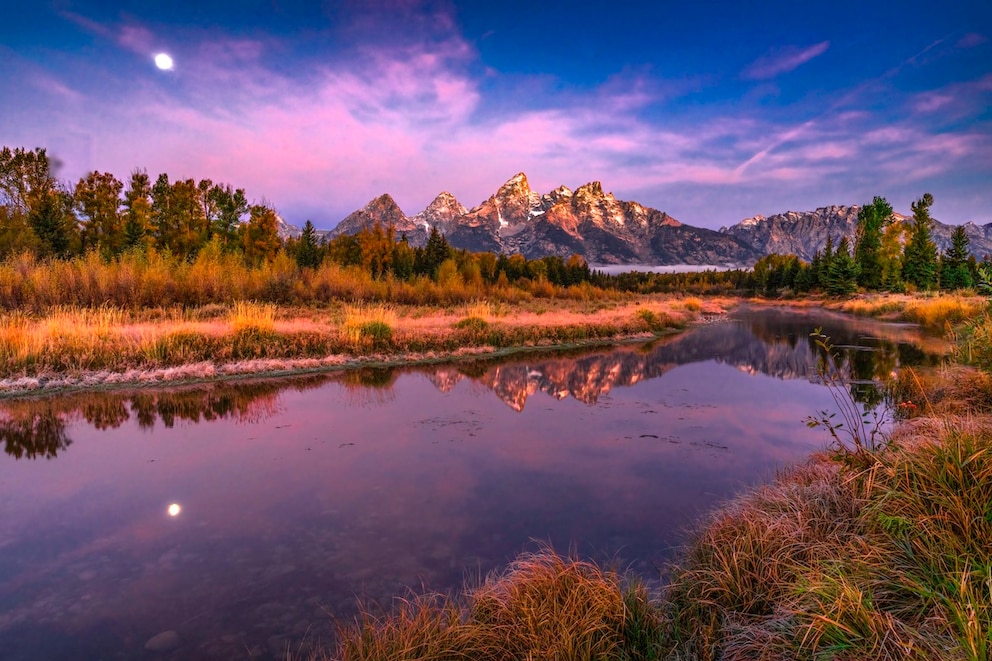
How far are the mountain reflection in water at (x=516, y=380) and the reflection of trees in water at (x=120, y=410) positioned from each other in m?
0.02

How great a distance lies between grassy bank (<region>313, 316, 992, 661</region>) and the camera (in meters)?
2.90

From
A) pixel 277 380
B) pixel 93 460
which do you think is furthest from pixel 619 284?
pixel 93 460

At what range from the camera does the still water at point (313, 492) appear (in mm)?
4176

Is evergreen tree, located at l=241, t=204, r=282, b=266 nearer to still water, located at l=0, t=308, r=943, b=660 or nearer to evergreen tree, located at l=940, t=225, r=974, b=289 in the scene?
still water, located at l=0, t=308, r=943, b=660

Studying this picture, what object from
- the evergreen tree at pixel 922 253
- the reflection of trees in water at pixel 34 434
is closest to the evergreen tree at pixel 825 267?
the evergreen tree at pixel 922 253

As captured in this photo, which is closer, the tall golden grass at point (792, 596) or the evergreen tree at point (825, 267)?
the tall golden grass at point (792, 596)

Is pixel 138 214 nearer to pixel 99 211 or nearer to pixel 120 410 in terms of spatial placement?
pixel 99 211

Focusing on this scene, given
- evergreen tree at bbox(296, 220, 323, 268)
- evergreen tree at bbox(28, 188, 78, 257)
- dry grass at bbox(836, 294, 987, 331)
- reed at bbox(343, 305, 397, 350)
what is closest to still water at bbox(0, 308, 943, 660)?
reed at bbox(343, 305, 397, 350)

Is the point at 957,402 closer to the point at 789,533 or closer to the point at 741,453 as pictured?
the point at 741,453

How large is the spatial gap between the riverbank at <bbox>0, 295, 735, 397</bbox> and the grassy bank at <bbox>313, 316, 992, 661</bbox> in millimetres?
11334

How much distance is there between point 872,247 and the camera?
60062 mm

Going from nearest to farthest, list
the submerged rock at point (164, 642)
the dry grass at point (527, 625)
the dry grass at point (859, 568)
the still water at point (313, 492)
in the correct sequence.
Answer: the dry grass at point (859, 568), the dry grass at point (527, 625), the submerged rock at point (164, 642), the still water at point (313, 492)

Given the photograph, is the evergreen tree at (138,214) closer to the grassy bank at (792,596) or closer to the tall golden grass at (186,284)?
the tall golden grass at (186,284)

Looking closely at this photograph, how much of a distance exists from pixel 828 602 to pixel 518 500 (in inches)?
147
